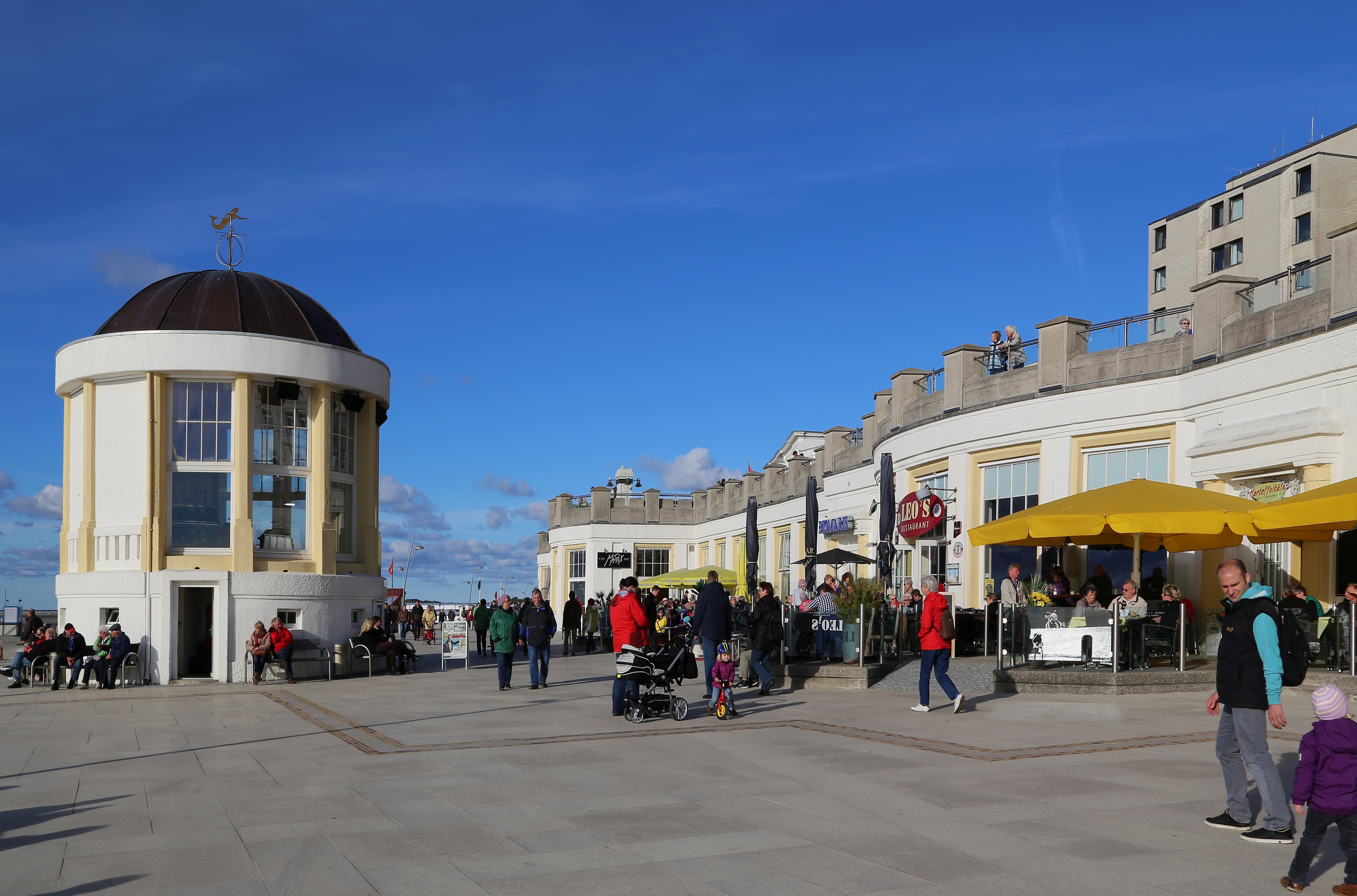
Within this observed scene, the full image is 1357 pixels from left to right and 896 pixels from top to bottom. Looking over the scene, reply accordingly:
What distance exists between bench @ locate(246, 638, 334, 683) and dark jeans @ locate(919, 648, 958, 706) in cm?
1350

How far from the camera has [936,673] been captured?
14203mm

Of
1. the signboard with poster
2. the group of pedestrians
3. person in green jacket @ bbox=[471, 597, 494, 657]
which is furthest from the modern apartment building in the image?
the group of pedestrians

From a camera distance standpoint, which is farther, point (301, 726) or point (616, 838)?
point (301, 726)

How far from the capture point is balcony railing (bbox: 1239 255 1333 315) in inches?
698

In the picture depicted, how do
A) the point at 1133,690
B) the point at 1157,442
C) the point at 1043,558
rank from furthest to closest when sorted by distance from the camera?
the point at 1043,558, the point at 1157,442, the point at 1133,690

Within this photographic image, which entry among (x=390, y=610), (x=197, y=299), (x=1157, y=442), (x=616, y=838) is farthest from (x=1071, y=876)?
(x=390, y=610)

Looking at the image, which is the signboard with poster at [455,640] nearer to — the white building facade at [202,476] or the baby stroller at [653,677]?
the white building facade at [202,476]

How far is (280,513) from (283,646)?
3102 millimetres

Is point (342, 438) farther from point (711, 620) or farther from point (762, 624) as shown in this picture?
point (711, 620)

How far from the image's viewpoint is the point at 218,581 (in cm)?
2303

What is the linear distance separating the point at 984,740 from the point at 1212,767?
94.2 inches

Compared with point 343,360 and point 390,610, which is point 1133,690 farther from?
point 390,610

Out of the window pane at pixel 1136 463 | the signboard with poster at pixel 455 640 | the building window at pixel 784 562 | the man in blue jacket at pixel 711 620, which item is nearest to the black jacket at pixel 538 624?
the man in blue jacket at pixel 711 620

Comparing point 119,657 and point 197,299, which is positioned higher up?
point 197,299
